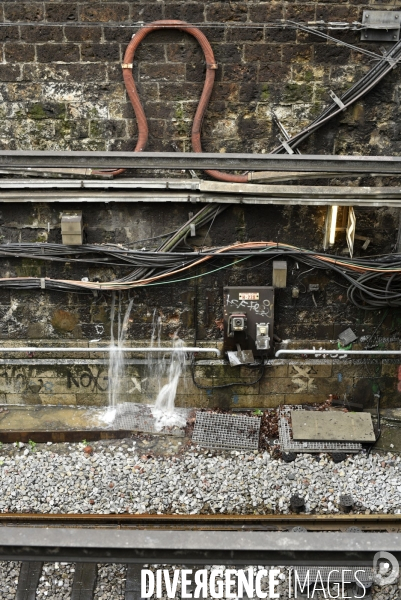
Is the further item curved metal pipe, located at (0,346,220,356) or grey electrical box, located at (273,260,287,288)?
curved metal pipe, located at (0,346,220,356)

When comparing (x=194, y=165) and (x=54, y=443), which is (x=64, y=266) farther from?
(x=194, y=165)

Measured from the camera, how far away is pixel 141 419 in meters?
8.09

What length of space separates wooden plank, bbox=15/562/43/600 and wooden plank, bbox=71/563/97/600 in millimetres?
341

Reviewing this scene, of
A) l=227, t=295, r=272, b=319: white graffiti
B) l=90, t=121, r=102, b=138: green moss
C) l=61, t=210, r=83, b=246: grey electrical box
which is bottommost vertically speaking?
l=227, t=295, r=272, b=319: white graffiti

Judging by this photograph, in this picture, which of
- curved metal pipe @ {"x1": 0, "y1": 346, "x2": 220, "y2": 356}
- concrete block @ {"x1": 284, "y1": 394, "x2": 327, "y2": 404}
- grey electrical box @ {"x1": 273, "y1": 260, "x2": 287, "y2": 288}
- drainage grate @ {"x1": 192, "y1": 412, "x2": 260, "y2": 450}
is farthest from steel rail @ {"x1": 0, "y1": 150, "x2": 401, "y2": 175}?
concrete block @ {"x1": 284, "y1": 394, "x2": 327, "y2": 404}

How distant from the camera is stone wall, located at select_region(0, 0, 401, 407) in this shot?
6.75m

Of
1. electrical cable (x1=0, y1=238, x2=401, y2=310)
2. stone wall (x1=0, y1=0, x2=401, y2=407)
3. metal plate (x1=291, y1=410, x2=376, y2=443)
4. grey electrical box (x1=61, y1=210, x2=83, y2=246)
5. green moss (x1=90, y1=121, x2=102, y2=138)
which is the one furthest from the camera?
metal plate (x1=291, y1=410, x2=376, y2=443)

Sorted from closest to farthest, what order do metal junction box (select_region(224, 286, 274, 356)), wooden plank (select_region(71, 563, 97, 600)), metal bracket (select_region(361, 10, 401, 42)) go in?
1. wooden plank (select_region(71, 563, 97, 600))
2. metal bracket (select_region(361, 10, 401, 42))
3. metal junction box (select_region(224, 286, 274, 356))

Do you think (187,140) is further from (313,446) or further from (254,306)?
(313,446)

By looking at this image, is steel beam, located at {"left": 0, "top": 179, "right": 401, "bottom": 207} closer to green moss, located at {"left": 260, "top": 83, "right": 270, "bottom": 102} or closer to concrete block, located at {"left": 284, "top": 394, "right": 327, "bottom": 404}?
green moss, located at {"left": 260, "top": 83, "right": 270, "bottom": 102}

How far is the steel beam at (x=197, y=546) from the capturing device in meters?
3.22

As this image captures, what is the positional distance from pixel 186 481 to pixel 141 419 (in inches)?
50.9

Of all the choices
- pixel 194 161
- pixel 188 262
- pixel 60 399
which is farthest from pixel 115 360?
pixel 194 161

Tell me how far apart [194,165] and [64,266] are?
3.16m
